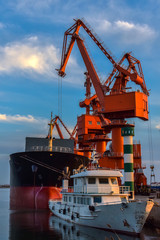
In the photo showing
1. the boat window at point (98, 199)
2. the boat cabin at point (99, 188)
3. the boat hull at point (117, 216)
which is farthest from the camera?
the boat cabin at point (99, 188)

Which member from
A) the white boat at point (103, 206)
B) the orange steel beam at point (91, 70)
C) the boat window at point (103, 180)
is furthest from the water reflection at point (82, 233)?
the orange steel beam at point (91, 70)

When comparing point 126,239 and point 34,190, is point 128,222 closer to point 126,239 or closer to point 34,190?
point 126,239

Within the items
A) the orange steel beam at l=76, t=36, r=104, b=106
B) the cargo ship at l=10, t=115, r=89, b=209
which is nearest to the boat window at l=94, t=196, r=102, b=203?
the cargo ship at l=10, t=115, r=89, b=209

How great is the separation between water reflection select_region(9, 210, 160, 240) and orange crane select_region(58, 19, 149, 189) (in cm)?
2324

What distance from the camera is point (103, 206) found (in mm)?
24984

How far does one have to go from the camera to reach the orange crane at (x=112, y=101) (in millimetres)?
48281

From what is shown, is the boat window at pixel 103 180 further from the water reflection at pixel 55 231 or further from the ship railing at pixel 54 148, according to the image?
the ship railing at pixel 54 148

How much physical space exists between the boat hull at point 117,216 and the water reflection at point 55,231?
567 mm

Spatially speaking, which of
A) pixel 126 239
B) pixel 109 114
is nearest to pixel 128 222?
pixel 126 239

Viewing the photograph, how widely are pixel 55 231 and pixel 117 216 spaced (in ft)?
23.3

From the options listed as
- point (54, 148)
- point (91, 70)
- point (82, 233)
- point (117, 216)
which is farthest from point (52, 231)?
point (91, 70)

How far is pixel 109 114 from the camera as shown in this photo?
5206 centimetres

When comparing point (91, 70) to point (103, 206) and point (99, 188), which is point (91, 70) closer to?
point (99, 188)

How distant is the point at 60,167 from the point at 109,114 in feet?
49.8
